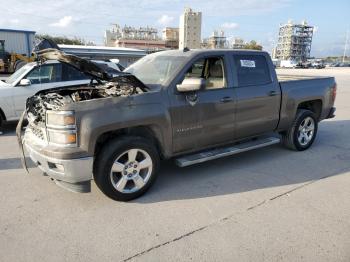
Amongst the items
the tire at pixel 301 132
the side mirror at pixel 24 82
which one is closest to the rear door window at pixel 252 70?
the tire at pixel 301 132

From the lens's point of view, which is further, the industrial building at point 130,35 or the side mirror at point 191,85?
the industrial building at point 130,35

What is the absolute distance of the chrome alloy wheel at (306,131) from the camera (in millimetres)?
6246

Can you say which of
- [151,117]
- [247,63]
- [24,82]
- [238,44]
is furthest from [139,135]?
[238,44]

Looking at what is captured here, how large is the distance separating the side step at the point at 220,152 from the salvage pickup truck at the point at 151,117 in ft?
0.05

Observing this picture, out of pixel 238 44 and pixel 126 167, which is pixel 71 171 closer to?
pixel 126 167

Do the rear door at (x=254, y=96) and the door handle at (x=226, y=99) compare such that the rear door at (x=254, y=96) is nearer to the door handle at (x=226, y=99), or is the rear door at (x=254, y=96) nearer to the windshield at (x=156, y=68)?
the door handle at (x=226, y=99)

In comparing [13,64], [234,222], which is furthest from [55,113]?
[13,64]

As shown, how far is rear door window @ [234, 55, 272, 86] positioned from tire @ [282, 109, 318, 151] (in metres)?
1.12

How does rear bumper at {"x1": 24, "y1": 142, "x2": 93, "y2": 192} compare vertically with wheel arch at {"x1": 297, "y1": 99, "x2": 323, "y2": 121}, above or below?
below

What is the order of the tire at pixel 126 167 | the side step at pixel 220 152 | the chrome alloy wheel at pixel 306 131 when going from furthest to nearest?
the chrome alloy wheel at pixel 306 131
the side step at pixel 220 152
the tire at pixel 126 167

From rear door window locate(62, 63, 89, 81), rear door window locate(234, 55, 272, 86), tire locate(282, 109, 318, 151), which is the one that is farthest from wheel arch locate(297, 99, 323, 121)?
rear door window locate(62, 63, 89, 81)

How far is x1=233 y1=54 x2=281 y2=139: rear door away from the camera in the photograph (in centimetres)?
510

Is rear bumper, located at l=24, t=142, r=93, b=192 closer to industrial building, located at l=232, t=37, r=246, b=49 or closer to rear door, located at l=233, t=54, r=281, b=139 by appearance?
rear door, located at l=233, t=54, r=281, b=139

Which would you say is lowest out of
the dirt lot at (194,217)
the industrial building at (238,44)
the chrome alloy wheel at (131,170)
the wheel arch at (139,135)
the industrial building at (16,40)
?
the dirt lot at (194,217)
